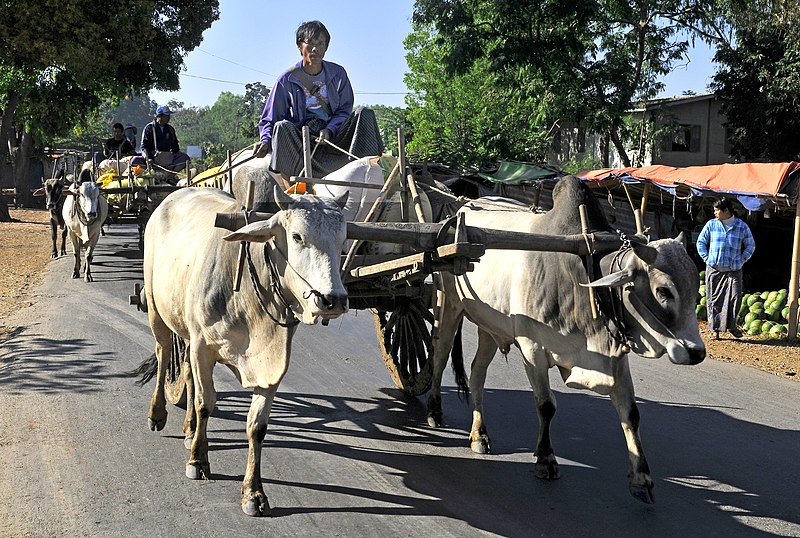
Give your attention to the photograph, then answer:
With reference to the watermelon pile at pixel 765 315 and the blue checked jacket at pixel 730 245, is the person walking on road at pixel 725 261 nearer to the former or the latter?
the blue checked jacket at pixel 730 245

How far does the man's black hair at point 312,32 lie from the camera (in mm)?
6504

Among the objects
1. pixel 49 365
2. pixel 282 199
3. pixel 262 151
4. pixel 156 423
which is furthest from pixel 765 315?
pixel 49 365

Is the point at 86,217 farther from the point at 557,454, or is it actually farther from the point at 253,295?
the point at 557,454

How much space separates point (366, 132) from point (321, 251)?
8.97 ft

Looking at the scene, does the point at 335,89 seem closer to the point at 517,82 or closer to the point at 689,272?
the point at 689,272

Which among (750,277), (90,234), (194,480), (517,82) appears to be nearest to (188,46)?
(517,82)

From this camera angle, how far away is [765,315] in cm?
1073

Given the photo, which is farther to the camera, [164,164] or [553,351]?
[164,164]

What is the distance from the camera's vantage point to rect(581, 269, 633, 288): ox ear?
4508 mm

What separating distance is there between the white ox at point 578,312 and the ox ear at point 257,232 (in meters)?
1.31

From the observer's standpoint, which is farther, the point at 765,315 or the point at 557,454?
the point at 765,315

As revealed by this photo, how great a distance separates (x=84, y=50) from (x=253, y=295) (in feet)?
61.3

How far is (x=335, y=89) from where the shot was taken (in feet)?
22.3

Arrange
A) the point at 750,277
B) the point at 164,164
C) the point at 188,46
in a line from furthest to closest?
the point at 188,46 → the point at 164,164 → the point at 750,277
